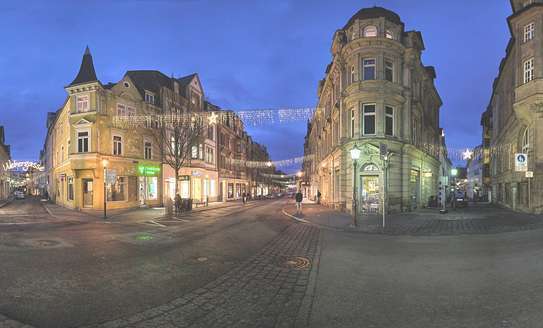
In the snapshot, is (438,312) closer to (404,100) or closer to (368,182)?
(368,182)

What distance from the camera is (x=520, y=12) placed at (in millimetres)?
22734

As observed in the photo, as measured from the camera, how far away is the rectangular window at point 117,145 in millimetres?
28727

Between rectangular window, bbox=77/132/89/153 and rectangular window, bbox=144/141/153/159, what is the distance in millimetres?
5686

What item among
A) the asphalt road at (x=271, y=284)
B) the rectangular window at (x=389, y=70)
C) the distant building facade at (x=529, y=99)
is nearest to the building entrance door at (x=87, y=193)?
the asphalt road at (x=271, y=284)

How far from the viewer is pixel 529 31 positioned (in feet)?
74.7

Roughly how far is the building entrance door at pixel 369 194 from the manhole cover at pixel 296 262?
15118mm

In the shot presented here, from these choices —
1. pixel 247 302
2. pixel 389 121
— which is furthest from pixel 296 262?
pixel 389 121

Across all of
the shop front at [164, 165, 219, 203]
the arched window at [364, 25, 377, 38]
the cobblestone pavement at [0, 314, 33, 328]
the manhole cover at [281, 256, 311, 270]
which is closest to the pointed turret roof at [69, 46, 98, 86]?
the shop front at [164, 165, 219, 203]

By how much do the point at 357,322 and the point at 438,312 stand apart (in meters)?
1.40

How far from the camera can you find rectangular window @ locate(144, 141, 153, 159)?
3209 cm

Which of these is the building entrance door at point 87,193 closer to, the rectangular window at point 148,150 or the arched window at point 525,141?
the rectangular window at point 148,150

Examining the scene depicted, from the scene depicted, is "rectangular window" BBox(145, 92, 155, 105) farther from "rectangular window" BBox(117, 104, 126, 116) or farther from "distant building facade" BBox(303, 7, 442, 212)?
"distant building facade" BBox(303, 7, 442, 212)

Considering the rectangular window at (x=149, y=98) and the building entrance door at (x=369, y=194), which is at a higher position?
the rectangular window at (x=149, y=98)

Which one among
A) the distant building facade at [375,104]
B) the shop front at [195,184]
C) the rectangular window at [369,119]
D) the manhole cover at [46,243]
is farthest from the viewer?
the shop front at [195,184]
